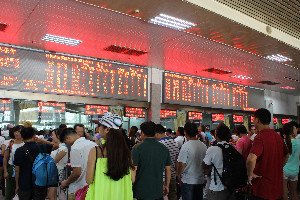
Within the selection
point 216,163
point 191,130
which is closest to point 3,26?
point 191,130

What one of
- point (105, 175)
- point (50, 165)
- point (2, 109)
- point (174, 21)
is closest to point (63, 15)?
point (174, 21)

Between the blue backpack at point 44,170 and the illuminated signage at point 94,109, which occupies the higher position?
the illuminated signage at point 94,109

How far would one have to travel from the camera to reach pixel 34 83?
8.65 meters

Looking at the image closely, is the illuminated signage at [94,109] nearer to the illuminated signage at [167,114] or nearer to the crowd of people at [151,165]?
the illuminated signage at [167,114]

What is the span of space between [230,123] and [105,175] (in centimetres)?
1191

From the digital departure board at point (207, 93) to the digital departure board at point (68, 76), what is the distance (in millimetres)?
1125

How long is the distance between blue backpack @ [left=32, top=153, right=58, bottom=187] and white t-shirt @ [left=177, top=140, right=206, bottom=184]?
6.28ft

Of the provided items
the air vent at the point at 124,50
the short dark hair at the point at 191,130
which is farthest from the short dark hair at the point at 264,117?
the air vent at the point at 124,50

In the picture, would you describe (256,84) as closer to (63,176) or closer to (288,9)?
(288,9)

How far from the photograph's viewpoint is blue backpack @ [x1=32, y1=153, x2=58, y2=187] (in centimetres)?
497

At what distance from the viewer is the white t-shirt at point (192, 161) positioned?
16.3ft

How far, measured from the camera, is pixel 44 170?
4.97 meters

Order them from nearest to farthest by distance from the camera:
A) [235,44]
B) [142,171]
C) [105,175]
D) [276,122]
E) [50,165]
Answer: [105,175], [142,171], [50,165], [235,44], [276,122]

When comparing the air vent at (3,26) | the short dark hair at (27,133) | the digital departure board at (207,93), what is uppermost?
the air vent at (3,26)
